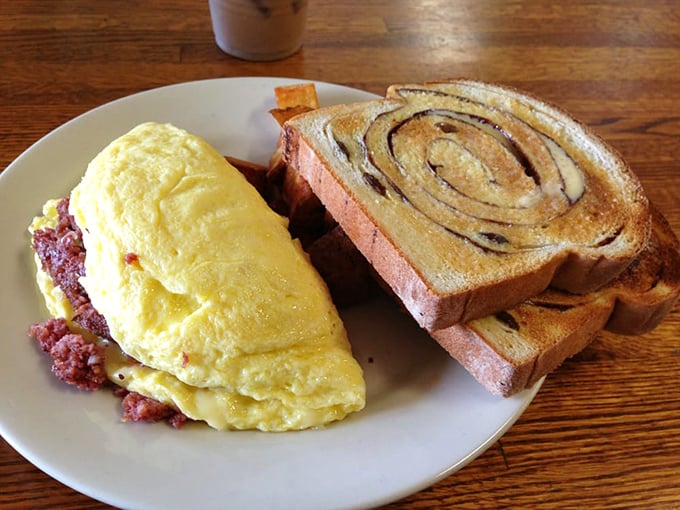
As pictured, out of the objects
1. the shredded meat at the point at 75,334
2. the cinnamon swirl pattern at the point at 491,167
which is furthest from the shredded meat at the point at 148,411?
the cinnamon swirl pattern at the point at 491,167

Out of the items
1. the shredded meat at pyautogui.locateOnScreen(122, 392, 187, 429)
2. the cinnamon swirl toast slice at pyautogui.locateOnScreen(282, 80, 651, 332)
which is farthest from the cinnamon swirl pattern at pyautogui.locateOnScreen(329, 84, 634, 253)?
the shredded meat at pyautogui.locateOnScreen(122, 392, 187, 429)

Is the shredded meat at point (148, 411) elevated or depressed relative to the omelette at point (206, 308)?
depressed

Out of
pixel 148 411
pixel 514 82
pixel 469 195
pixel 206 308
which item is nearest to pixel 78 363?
pixel 148 411

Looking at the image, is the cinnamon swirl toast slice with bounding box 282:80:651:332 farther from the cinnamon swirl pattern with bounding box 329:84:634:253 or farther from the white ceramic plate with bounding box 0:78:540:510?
the white ceramic plate with bounding box 0:78:540:510

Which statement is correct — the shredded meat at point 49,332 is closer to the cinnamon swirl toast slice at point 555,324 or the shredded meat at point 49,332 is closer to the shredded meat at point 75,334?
the shredded meat at point 75,334

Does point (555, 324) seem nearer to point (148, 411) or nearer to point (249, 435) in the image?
point (249, 435)

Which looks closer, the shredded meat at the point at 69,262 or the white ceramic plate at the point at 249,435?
the white ceramic plate at the point at 249,435
